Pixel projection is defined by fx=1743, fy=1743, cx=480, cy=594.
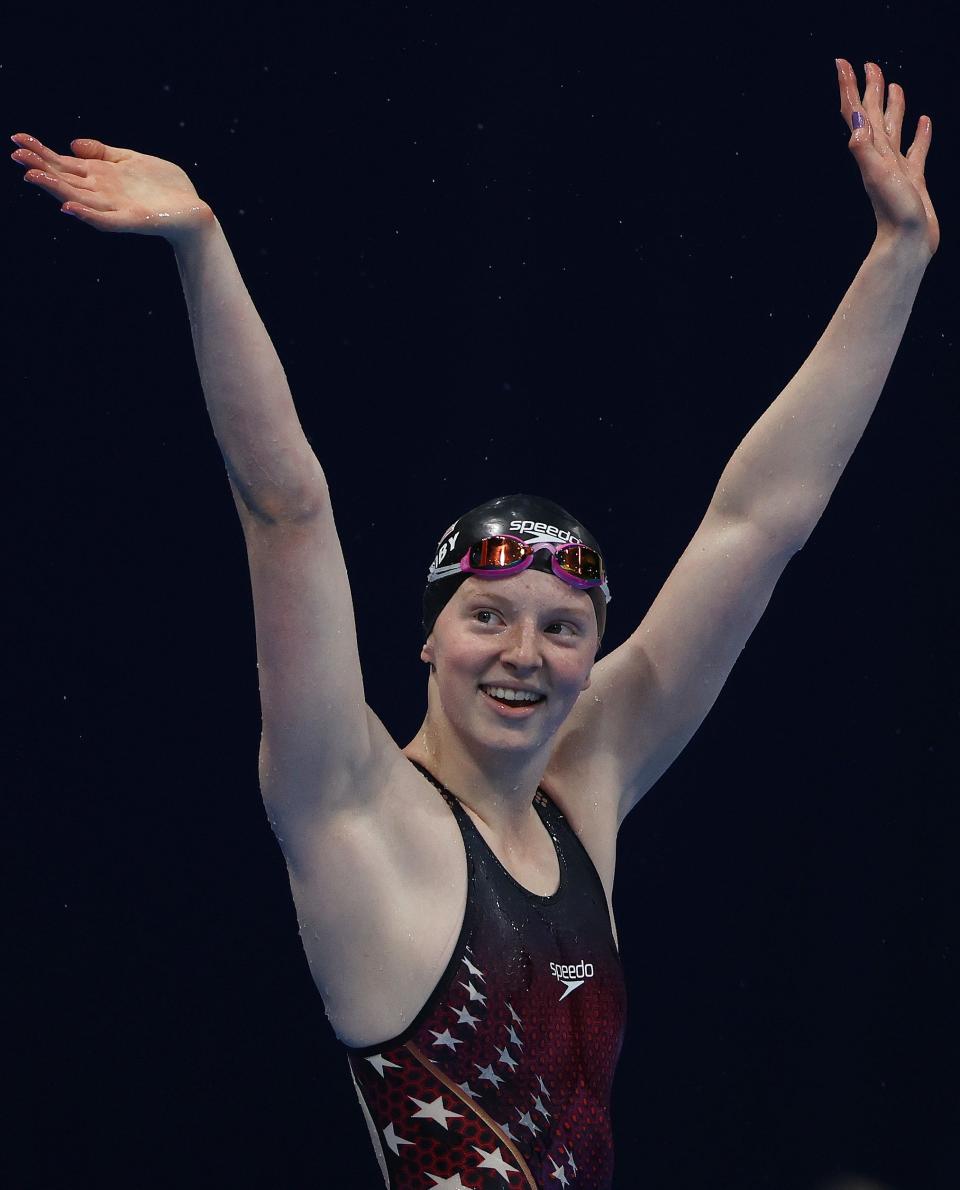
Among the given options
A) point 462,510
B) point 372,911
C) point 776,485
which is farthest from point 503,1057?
point 462,510

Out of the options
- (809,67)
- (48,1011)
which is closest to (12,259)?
(48,1011)

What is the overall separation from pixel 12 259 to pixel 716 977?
2.47m

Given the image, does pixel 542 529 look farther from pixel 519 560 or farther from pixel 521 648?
pixel 521 648

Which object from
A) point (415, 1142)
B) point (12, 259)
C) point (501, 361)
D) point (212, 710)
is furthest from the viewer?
point (501, 361)

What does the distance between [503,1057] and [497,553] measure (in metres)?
0.79

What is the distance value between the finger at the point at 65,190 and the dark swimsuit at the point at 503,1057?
1.11 m

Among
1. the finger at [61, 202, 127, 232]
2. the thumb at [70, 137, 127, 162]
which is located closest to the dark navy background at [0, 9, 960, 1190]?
the thumb at [70, 137, 127, 162]

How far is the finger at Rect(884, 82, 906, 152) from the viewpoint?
3.10m

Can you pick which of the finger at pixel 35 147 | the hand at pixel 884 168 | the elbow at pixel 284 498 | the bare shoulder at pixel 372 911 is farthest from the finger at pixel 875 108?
the finger at pixel 35 147

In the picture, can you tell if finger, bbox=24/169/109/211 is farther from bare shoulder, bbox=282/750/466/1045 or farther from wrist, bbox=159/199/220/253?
bare shoulder, bbox=282/750/466/1045

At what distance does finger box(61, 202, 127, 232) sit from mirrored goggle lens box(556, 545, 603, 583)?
3.19 feet

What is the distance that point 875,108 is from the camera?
10.1 ft

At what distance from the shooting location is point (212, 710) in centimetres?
399

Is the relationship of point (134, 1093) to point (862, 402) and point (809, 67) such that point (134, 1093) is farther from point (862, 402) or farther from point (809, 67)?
point (809, 67)
